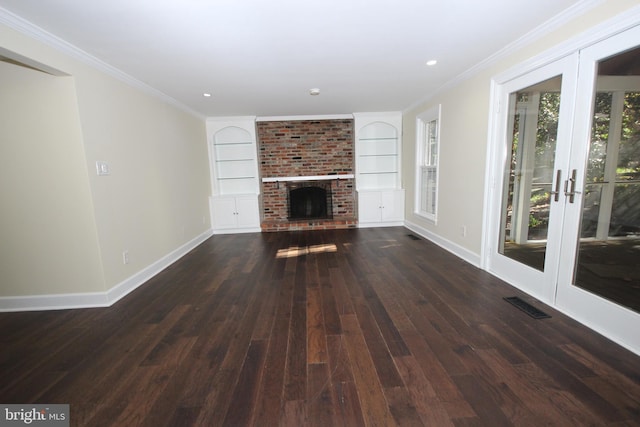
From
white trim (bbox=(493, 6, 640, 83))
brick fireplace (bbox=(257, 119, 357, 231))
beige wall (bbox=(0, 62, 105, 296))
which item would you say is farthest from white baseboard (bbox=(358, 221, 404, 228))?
beige wall (bbox=(0, 62, 105, 296))

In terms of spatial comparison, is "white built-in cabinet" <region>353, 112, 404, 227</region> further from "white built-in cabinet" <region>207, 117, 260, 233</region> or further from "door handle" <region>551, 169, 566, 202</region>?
"door handle" <region>551, 169, 566, 202</region>

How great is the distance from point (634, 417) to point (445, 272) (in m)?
1.75

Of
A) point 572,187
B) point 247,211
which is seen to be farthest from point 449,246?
point 247,211

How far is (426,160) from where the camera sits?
14.7ft

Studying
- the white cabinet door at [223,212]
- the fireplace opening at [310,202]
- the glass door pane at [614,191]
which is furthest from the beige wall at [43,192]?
the glass door pane at [614,191]

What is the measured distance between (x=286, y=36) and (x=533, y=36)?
2.03 m

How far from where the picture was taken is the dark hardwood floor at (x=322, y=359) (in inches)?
50.3

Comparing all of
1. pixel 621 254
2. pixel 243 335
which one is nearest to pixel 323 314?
pixel 243 335

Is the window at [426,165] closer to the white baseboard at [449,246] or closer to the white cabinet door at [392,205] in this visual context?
the white baseboard at [449,246]

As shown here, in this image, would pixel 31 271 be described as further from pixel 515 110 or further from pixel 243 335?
pixel 515 110

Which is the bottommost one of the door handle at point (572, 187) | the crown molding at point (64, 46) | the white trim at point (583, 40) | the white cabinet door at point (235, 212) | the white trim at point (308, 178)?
the white cabinet door at point (235, 212)

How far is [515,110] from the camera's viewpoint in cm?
251

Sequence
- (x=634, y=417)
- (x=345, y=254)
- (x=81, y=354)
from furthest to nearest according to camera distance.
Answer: (x=345, y=254) → (x=81, y=354) → (x=634, y=417)

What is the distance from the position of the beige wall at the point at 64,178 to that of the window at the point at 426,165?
4033 mm
